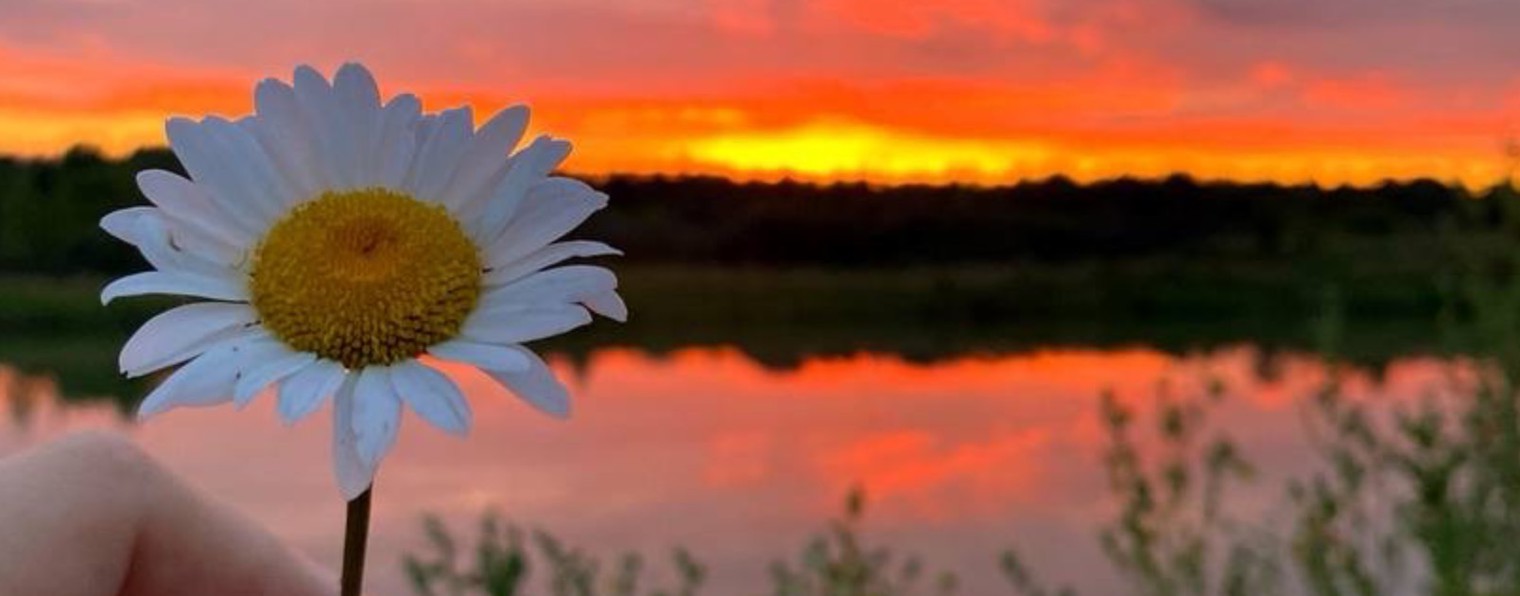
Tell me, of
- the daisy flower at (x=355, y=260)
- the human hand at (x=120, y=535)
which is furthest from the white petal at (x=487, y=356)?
the human hand at (x=120, y=535)

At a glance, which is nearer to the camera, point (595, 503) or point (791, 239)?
point (595, 503)

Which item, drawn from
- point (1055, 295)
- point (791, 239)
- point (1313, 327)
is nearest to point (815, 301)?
point (1055, 295)

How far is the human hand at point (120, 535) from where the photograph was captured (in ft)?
1.86

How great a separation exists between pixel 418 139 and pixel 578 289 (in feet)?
0.15

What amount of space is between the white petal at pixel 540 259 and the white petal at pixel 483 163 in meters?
0.02

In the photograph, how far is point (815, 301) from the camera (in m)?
6.25

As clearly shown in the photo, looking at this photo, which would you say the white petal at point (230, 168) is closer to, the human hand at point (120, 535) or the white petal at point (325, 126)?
the white petal at point (325, 126)

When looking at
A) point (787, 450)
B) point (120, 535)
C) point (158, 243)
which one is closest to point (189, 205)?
point (158, 243)

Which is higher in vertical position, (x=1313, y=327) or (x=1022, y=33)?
(x=1022, y=33)

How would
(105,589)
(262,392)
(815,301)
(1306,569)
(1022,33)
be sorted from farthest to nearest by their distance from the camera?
(815,301) → (1022,33) → (1306,569) → (105,589) → (262,392)

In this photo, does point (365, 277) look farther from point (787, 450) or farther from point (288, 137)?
point (787, 450)

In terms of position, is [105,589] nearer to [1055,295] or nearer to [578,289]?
[578,289]

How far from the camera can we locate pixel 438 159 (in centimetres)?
33

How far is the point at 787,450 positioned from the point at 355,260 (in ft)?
12.7
